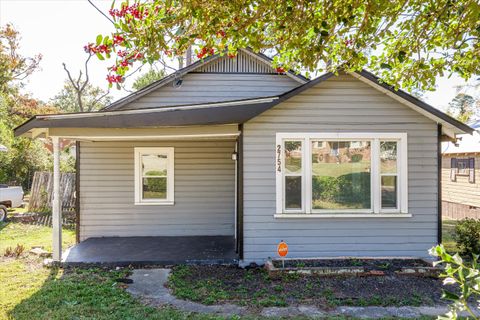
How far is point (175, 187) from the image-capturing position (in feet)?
28.7

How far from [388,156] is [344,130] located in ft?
3.27

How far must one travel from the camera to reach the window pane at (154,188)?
873cm

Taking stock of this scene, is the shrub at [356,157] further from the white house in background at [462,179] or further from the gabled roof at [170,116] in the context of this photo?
the white house in background at [462,179]

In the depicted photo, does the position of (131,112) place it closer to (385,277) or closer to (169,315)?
(169,315)

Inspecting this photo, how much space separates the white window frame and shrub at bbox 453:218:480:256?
6.70 meters

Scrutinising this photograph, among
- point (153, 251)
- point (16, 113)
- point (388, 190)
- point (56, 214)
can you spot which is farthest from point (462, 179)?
point (16, 113)

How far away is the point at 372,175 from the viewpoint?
659cm

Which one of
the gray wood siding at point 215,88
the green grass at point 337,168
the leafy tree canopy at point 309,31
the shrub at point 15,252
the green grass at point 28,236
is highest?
the gray wood siding at point 215,88

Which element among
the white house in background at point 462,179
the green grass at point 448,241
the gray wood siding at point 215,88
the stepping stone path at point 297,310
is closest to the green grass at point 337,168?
the stepping stone path at point 297,310

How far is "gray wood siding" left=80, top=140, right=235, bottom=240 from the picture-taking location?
850 centimetres

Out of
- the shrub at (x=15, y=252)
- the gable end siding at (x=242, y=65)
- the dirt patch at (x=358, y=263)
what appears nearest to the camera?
the dirt patch at (x=358, y=263)

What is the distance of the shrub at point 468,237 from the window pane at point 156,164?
701 cm

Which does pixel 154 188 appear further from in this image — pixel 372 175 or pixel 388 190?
pixel 388 190

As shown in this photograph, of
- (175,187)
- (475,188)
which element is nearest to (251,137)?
(175,187)
